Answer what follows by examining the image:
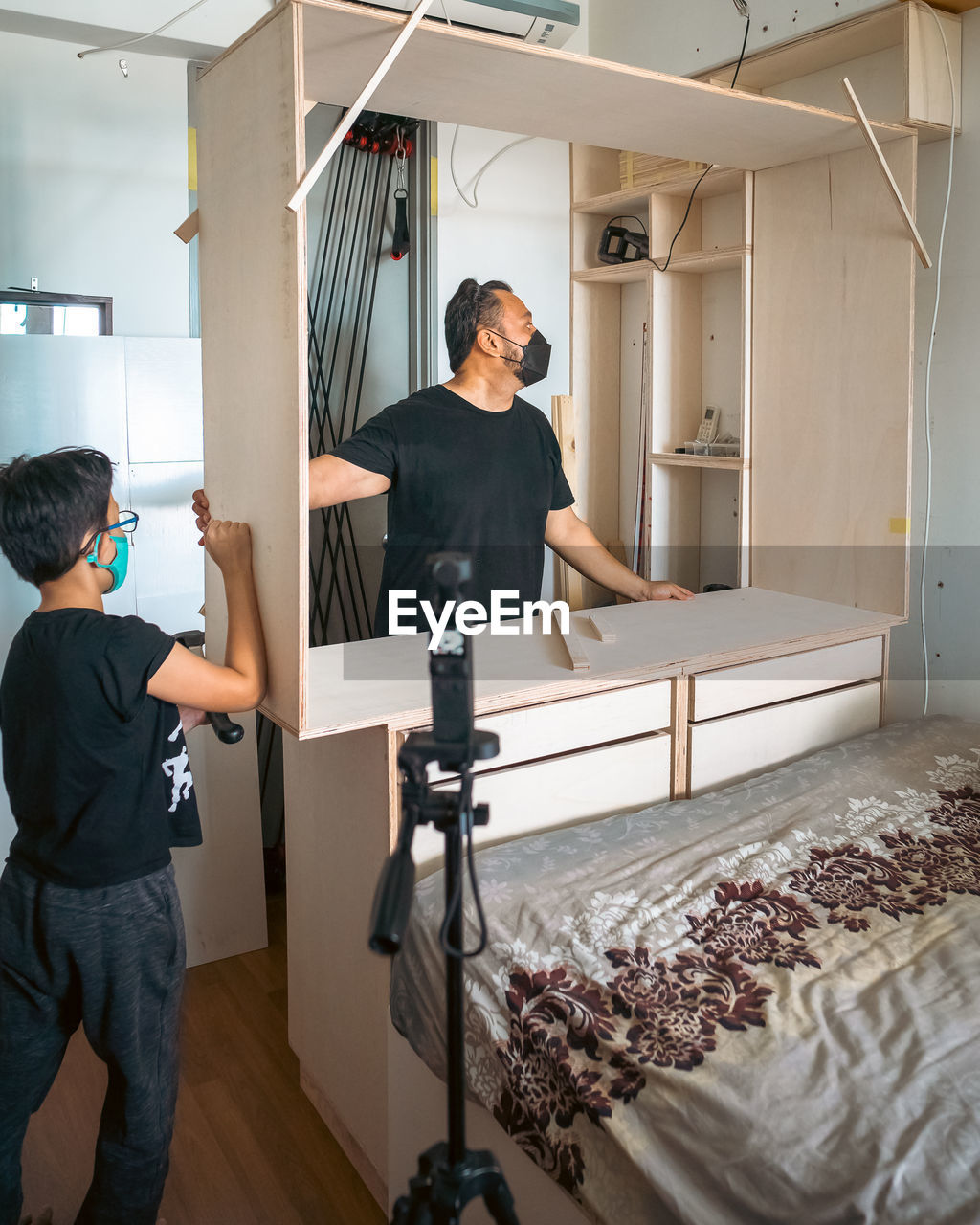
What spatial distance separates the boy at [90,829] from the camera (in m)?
1.50

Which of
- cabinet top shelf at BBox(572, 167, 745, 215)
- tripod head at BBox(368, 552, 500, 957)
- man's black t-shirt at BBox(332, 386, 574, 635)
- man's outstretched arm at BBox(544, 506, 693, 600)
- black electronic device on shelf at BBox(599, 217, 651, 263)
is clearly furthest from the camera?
black electronic device on shelf at BBox(599, 217, 651, 263)

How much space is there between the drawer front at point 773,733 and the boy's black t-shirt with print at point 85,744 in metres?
1.04

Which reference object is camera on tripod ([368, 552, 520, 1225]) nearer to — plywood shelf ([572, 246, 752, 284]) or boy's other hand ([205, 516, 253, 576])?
boy's other hand ([205, 516, 253, 576])

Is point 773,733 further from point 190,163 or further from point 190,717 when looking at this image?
point 190,163

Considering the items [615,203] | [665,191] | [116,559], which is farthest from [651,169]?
[116,559]

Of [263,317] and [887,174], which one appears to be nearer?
[263,317]

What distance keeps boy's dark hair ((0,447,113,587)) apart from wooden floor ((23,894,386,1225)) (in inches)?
47.1

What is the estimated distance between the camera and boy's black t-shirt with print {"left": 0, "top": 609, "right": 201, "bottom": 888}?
58.4 inches

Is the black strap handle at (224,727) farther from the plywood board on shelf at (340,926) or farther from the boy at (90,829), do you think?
the plywood board on shelf at (340,926)

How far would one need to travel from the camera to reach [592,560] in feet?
8.42

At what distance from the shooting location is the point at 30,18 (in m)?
2.56

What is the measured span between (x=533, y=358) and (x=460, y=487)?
0.38m

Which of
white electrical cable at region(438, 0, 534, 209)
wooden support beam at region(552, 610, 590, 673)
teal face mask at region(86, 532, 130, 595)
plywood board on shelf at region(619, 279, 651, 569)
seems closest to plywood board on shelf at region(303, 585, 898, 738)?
wooden support beam at region(552, 610, 590, 673)

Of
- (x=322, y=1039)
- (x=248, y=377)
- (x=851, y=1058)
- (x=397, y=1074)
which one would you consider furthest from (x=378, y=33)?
(x=322, y=1039)
